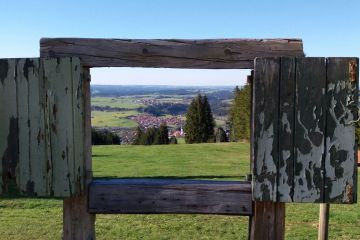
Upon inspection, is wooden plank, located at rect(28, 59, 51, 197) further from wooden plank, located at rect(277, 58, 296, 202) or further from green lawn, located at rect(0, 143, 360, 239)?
green lawn, located at rect(0, 143, 360, 239)

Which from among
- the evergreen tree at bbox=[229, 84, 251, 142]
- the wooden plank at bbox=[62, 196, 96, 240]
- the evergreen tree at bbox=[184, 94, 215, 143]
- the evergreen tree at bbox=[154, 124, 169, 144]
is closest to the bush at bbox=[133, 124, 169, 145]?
the evergreen tree at bbox=[154, 124, 169, 144]

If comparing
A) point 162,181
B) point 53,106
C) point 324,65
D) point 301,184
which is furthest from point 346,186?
point 53,106

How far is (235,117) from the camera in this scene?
59281 mm

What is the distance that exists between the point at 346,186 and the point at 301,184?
12.6 inches

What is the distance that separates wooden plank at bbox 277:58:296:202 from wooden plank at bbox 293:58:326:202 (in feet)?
0.12

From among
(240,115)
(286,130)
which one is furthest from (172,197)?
(240,115)

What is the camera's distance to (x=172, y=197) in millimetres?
3863

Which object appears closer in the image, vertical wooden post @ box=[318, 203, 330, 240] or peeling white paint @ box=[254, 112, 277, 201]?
peeling white paint @ box=[254, 112, 277, 201]

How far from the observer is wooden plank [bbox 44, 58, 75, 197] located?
366cm

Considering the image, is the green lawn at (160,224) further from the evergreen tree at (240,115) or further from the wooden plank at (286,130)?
the evergreen tree at (240,115)

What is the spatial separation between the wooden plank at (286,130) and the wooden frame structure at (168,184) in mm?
187

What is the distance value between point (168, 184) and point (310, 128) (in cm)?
115

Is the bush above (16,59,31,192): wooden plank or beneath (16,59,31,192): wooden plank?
beneath

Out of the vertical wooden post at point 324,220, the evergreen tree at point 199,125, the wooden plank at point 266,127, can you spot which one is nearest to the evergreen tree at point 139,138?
the evergreen tree at point 199,125
